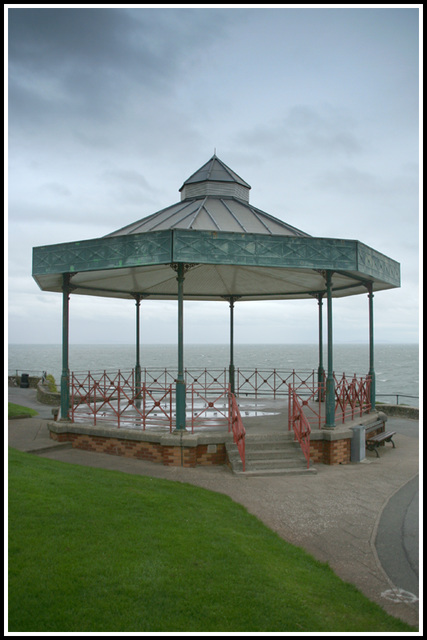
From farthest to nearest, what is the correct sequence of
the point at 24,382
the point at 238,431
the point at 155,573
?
the point at 24,382 < the point at 238,431 < the point at 155,573

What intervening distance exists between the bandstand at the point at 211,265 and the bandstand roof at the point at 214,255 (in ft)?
0.08

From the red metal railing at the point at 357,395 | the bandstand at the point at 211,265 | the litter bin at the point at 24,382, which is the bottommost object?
the litter bin at the point at 24,382

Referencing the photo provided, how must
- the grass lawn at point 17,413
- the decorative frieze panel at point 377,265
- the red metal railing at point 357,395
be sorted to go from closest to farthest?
the decorative frieze panel at point 377,265
the red metal railing at point 357,395
the grass lawn at point 17,413

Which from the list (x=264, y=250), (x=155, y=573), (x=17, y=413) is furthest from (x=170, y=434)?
(x=17, y=413)

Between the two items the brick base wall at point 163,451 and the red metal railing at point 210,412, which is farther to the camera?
the red metal railing at point 210,412

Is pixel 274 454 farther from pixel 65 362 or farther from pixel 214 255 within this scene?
pixel 65 362

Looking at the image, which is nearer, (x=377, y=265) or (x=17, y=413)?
(x=377, y=265)

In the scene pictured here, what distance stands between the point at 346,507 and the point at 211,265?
7108mm

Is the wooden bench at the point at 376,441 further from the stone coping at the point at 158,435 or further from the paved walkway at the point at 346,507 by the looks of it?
the stone coping at the point at 158,435

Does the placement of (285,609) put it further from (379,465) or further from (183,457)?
(379,465)

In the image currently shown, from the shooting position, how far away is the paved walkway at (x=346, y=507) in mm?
5664

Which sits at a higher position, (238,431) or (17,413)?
(238,431)

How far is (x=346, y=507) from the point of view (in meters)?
8.12

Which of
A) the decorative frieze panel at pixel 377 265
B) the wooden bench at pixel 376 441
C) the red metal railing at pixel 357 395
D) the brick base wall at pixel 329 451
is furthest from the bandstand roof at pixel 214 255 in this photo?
the wooden bench at pixel 376 441
